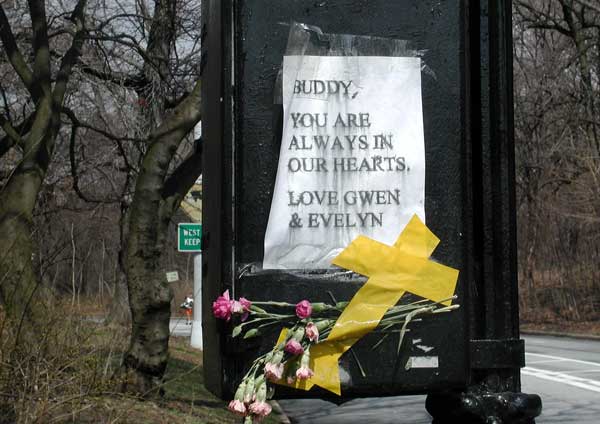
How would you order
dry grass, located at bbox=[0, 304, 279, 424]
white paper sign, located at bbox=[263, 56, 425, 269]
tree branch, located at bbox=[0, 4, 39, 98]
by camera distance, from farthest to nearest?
1. tree branch, located at bbox=[0, 4, 39, 98]
2. dry grass, located at bbox=[0, 304, 279, 424]
3. white paper sign, located at bbox=[263, 56, 425, 269]

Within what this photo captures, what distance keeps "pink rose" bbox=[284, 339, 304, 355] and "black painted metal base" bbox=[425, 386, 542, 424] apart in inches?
18.1

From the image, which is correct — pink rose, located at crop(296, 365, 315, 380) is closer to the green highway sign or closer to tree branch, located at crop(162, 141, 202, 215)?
tree branch, located at crop(162, 141, 202, 215)

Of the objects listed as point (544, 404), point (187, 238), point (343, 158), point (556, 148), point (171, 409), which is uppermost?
point (556, 148)

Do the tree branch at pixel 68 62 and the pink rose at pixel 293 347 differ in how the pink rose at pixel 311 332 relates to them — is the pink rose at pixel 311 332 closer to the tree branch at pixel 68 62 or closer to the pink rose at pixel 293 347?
the pink rose at pixel 293 347

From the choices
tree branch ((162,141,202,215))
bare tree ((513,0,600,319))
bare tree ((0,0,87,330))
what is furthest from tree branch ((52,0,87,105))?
bare tree ((513,0,600,319))

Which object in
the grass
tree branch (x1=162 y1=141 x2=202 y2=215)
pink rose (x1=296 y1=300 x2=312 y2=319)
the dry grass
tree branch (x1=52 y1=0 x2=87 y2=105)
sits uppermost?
tree branch (x1=52 y1=0 x2=87 y2=105)

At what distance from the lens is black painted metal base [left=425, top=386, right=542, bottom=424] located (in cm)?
233

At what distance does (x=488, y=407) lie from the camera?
92.0 inches

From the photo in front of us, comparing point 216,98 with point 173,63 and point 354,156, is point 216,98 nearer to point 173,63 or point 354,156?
point 354,156

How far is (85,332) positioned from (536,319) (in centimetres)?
3026

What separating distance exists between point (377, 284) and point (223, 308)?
37 cm

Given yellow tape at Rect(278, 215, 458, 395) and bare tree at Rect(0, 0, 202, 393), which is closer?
yellow tape at Rect(278, 215, 458, 395)

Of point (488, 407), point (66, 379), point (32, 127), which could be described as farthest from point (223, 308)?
point (32, 127)

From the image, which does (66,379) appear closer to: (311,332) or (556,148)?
(311,332)
